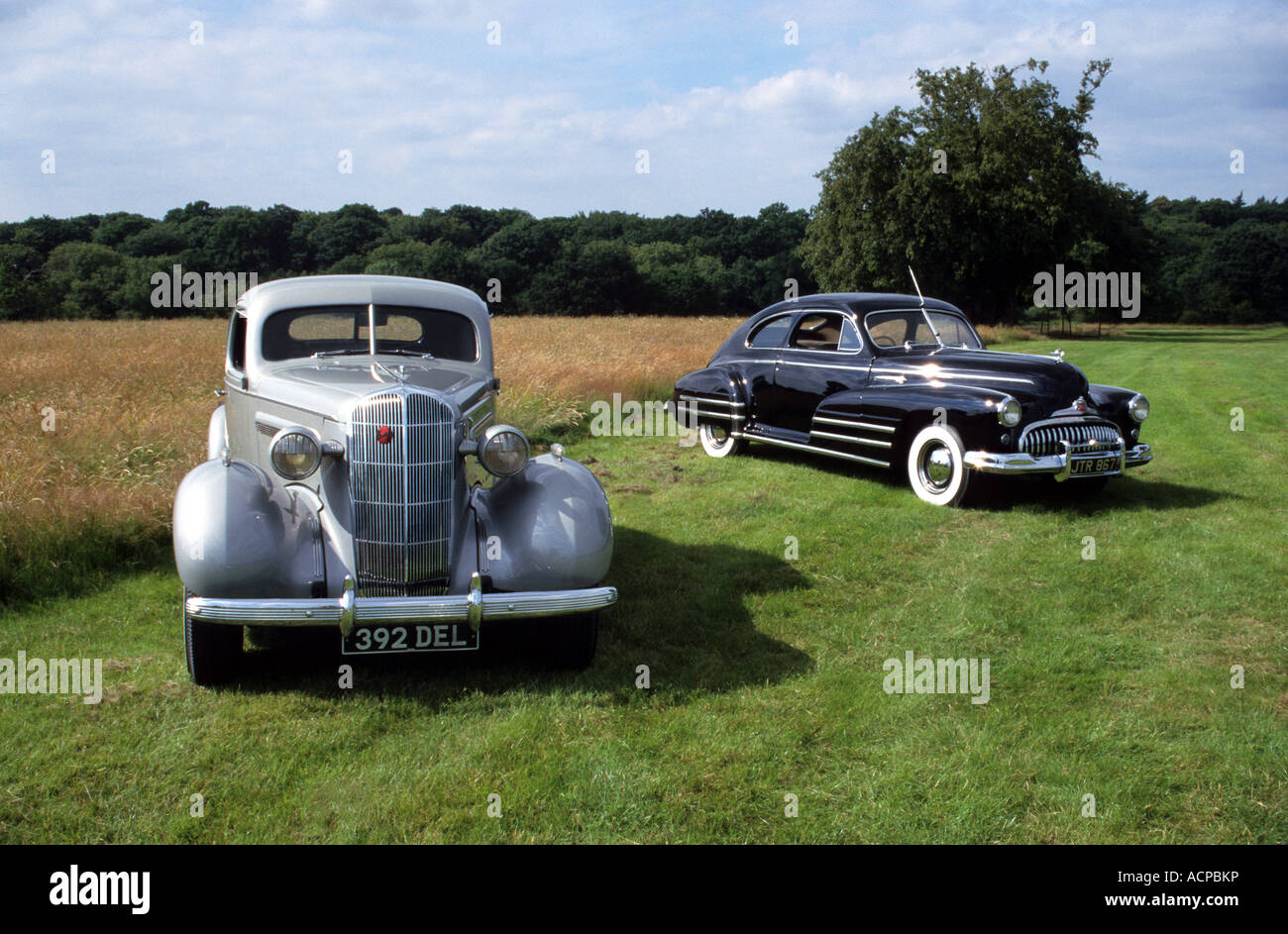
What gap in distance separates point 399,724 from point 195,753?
815mm

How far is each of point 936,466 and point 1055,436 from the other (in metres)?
1.02

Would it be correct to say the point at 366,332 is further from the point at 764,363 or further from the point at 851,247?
the point at 851,247

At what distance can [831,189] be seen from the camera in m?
41.5

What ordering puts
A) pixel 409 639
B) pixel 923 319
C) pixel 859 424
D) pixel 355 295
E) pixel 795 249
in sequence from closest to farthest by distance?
pixel 409 639, pixel 355 295, pixel 859 424, pixel 923 319, pixel 795 249

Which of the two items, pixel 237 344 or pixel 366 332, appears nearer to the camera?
pixel 366 332

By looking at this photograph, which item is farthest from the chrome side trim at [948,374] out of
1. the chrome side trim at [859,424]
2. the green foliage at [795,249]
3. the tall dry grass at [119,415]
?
the green foliage at [795,249]

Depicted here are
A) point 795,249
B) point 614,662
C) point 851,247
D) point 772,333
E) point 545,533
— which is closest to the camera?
point 545,533

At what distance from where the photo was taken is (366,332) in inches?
227

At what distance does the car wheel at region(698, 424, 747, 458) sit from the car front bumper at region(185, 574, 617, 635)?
654 cm

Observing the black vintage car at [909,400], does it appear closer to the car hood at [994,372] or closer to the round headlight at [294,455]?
the car hood at [994,372]

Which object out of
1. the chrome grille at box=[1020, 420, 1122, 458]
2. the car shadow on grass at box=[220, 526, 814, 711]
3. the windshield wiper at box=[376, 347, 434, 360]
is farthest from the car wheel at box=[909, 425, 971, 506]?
the windshield wiper at box=[376, 347, 434, 360]

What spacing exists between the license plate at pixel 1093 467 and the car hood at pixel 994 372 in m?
0.54

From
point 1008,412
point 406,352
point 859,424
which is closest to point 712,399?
point 859,424
